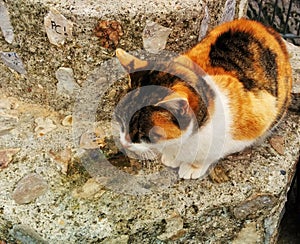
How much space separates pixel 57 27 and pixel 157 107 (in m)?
0.68

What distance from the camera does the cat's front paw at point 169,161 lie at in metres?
2.32

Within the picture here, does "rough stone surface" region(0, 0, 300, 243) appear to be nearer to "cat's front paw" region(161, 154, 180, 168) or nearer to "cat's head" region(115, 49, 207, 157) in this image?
"cat's front paw" region(161, 154, 180, 168)

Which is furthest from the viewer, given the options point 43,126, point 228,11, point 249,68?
point 228,11

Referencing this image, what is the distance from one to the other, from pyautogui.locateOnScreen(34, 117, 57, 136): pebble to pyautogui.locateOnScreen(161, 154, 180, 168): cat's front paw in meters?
0.59

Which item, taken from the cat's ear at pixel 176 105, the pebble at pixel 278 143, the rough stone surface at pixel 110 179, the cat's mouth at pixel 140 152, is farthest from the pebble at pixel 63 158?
the pebble at pixel 278 143

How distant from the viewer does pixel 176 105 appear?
1.85 metres

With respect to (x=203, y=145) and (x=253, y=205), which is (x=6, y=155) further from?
(x=253, y=205)

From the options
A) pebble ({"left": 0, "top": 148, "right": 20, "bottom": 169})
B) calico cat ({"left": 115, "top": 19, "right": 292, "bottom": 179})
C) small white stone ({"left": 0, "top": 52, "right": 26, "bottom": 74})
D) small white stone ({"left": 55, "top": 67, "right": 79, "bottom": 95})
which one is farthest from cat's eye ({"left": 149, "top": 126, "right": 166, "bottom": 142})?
small white stone ({"left": 0, "top": 52, "right": 26, "bottom": 74})

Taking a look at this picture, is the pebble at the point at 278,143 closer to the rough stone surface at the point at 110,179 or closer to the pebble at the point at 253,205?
the rough stone surface at the point at 110,179

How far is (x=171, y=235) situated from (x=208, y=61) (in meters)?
0.78

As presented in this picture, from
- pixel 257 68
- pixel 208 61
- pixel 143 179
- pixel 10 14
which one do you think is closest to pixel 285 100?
pixel 257 68

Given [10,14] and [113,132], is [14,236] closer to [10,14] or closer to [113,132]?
[113,132]

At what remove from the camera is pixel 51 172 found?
2297 mm

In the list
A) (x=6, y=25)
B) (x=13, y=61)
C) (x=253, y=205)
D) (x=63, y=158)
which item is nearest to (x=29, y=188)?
(x=63, y=158)
